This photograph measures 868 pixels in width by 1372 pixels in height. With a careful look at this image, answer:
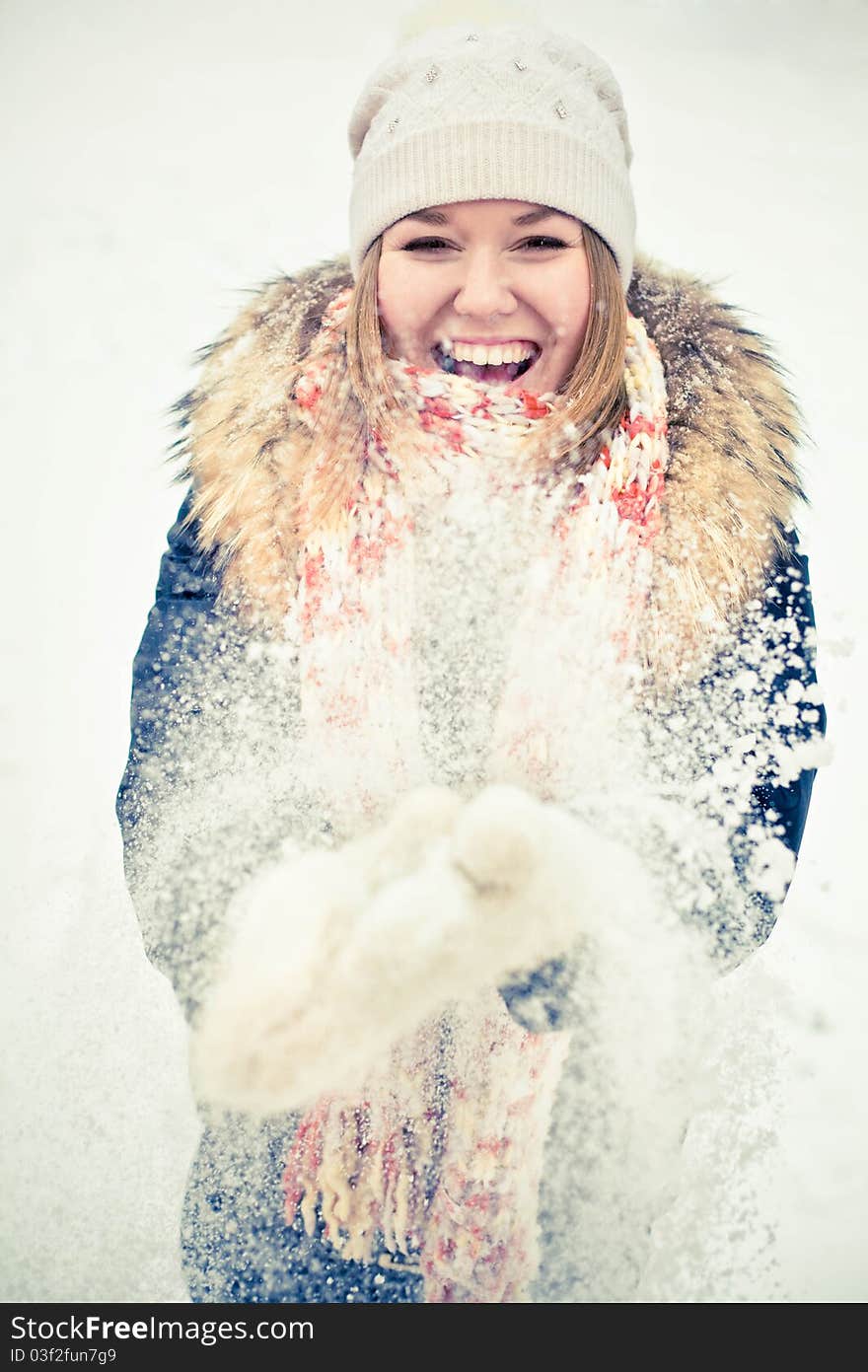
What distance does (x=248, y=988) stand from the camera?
0.79m

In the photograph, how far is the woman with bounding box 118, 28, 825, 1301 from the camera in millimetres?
872

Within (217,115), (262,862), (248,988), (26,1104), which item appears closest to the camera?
(248,988)

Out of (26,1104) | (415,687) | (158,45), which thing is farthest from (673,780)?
(158,45)

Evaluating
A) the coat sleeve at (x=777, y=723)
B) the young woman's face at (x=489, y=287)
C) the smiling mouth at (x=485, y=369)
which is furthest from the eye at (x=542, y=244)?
the coat sleeve at (x=777, y=723)

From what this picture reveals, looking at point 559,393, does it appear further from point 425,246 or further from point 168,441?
point 168,441

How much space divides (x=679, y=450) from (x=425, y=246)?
12.9 inches

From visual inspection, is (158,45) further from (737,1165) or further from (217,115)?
(737,1165)

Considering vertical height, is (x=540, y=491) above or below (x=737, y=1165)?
above

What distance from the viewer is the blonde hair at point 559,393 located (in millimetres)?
883

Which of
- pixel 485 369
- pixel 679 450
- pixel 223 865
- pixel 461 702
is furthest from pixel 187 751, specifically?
pixel 679 450

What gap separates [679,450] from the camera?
0.95m

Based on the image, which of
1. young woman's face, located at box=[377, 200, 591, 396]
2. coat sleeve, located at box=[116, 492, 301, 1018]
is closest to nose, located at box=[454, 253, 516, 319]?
young woman's face, located at box=[377, 200, 591, 396]

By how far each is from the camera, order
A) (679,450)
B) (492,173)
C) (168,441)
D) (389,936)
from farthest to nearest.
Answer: (168,441)
(679,450)
(492,173)
(389,936)
